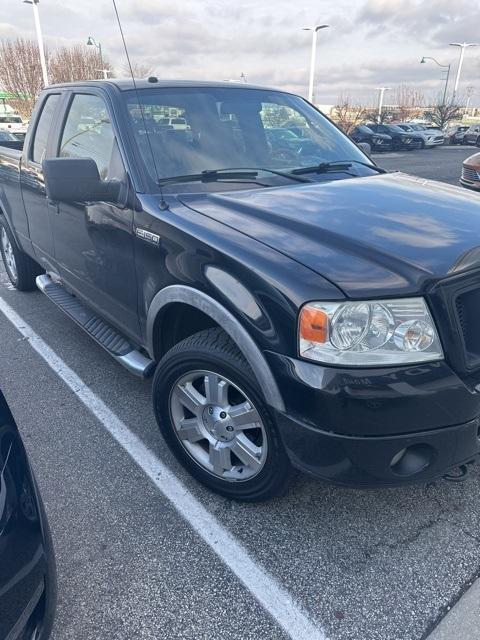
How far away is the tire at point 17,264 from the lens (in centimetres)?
524

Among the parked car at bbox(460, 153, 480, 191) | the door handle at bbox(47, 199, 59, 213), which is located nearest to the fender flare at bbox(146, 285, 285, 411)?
the door handle at bbox(47, 199, 59, 213)

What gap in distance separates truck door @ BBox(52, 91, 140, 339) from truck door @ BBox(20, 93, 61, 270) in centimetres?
25

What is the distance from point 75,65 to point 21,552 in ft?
137

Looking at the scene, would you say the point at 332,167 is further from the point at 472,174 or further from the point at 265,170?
the point at 472,174

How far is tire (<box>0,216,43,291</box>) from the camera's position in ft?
17.2

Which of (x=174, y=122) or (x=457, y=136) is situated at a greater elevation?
(x=174, y=122)

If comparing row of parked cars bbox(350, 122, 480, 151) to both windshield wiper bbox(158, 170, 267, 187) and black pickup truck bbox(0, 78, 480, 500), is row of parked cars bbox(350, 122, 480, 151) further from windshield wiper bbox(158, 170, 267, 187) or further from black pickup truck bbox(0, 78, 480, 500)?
windshield wiper bbox(158, 170, 267, 187)

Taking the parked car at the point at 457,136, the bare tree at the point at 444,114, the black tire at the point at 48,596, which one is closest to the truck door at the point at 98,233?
the black tire at the point at 48,596

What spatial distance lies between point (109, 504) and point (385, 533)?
131cm

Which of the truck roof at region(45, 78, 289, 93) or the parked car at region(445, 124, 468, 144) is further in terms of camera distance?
the parked car at region(445, 124, 468, 144)

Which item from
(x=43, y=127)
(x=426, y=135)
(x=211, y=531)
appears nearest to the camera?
(x=211, y=531)

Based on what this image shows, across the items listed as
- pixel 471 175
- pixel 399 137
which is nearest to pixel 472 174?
pixel 471 175

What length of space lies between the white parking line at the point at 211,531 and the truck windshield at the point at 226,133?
1.50m

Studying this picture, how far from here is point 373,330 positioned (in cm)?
184
